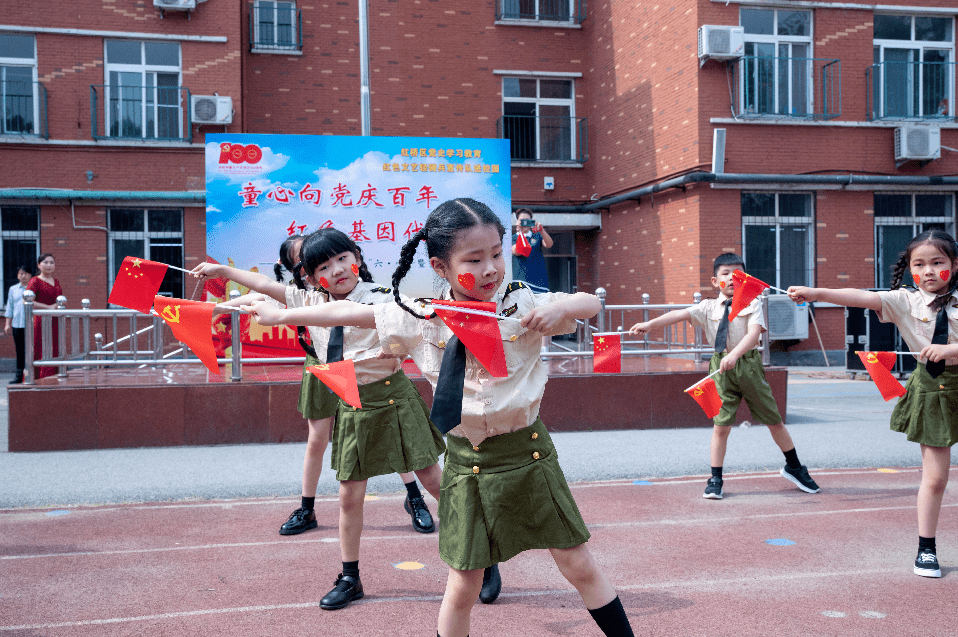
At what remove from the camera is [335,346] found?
13.6 ft

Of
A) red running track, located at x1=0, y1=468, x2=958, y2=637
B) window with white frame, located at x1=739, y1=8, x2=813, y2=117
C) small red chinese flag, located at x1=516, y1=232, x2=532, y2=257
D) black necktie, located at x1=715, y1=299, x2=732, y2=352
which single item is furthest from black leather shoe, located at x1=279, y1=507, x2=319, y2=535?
window with white frame, located at x1=739, y1=8, x2=813, y2=117

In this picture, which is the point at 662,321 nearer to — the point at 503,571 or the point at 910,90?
the point at 503,571

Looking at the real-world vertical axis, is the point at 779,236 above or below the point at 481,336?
above

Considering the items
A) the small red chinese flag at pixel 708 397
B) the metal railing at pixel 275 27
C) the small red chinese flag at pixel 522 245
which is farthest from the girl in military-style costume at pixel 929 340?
the metal railing at pixel 275 27

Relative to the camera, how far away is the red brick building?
50.9ft

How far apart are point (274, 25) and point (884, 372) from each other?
16.8 m

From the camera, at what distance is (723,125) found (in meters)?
15.3

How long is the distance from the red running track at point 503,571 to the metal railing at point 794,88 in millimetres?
10952

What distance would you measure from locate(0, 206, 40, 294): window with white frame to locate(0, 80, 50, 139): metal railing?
1.57m

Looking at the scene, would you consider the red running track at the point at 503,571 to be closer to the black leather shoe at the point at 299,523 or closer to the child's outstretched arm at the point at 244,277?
the black leather shoe at the point at 299,523

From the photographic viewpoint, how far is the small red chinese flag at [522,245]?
35.5 ft

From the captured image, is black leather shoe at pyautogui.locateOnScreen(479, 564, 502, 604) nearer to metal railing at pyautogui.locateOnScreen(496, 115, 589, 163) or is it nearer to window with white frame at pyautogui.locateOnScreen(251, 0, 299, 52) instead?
metal railing at pyautogui.locateOnScreen(496, 115, 589, 163)

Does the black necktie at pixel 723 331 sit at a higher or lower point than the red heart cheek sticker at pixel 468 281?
lower

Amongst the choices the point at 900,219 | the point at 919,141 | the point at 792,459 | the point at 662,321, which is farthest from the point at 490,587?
the point at 900,219
